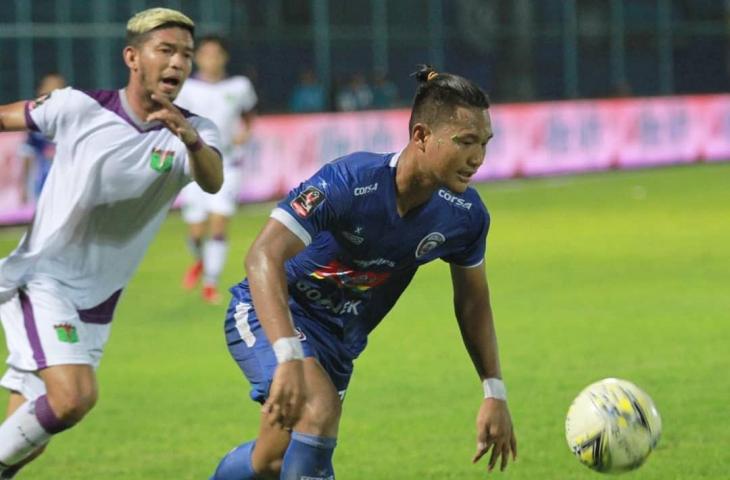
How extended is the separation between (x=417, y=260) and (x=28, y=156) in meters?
14.7

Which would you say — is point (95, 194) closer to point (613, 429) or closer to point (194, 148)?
point (194, 148)

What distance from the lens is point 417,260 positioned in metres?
6.30

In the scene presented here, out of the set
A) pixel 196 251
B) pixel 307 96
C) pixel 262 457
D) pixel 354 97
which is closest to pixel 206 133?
pixel 262 457

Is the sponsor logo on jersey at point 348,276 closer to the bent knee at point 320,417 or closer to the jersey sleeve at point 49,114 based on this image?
the bent knee at point 320,417

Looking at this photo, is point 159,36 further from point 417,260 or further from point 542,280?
point 542,280

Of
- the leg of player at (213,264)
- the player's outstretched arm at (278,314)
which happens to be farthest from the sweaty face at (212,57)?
the player's outstretched arm at (278,314)

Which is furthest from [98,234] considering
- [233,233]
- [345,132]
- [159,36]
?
[345,132]

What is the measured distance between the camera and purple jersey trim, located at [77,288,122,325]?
7098 millimetres

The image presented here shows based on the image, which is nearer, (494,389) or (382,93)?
(494,389)

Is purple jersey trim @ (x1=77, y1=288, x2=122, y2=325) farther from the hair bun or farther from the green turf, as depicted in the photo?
the hair bun

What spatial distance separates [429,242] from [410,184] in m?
0.28

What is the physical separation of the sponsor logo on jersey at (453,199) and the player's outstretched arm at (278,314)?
0.74 metres

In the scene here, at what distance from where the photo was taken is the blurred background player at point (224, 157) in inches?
580

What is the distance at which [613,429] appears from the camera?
6312 millimetres
